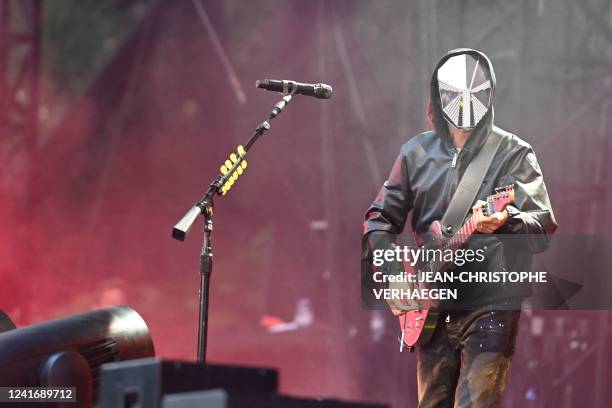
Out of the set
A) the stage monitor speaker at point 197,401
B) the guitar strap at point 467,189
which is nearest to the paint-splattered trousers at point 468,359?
the guitar strap at point 467,189

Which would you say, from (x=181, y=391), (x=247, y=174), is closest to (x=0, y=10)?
(x=247, y=174)

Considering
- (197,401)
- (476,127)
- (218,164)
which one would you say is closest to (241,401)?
(197,401)

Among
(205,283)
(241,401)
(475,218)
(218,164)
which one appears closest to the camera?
(241,401)

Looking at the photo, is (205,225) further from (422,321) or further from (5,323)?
(422,321)

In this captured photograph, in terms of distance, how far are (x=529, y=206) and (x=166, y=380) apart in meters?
2.17

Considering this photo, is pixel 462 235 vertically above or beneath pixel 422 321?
above

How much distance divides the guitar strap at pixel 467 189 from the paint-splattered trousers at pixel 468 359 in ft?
1.28

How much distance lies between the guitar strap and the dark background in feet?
10.9

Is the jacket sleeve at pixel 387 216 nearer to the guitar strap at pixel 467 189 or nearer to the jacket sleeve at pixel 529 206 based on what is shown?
Answer: the guitar strap at pixel 467 189

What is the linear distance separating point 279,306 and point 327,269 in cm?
54

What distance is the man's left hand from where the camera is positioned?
372 centimetres

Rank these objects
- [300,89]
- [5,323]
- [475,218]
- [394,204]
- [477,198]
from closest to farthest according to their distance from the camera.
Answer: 1. [5,323]
2. [475,218]
3. [477,198]
4. [394,204]
5. [300,89]

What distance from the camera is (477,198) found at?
12.9 feet

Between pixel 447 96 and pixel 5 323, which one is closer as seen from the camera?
pixel 5 323
